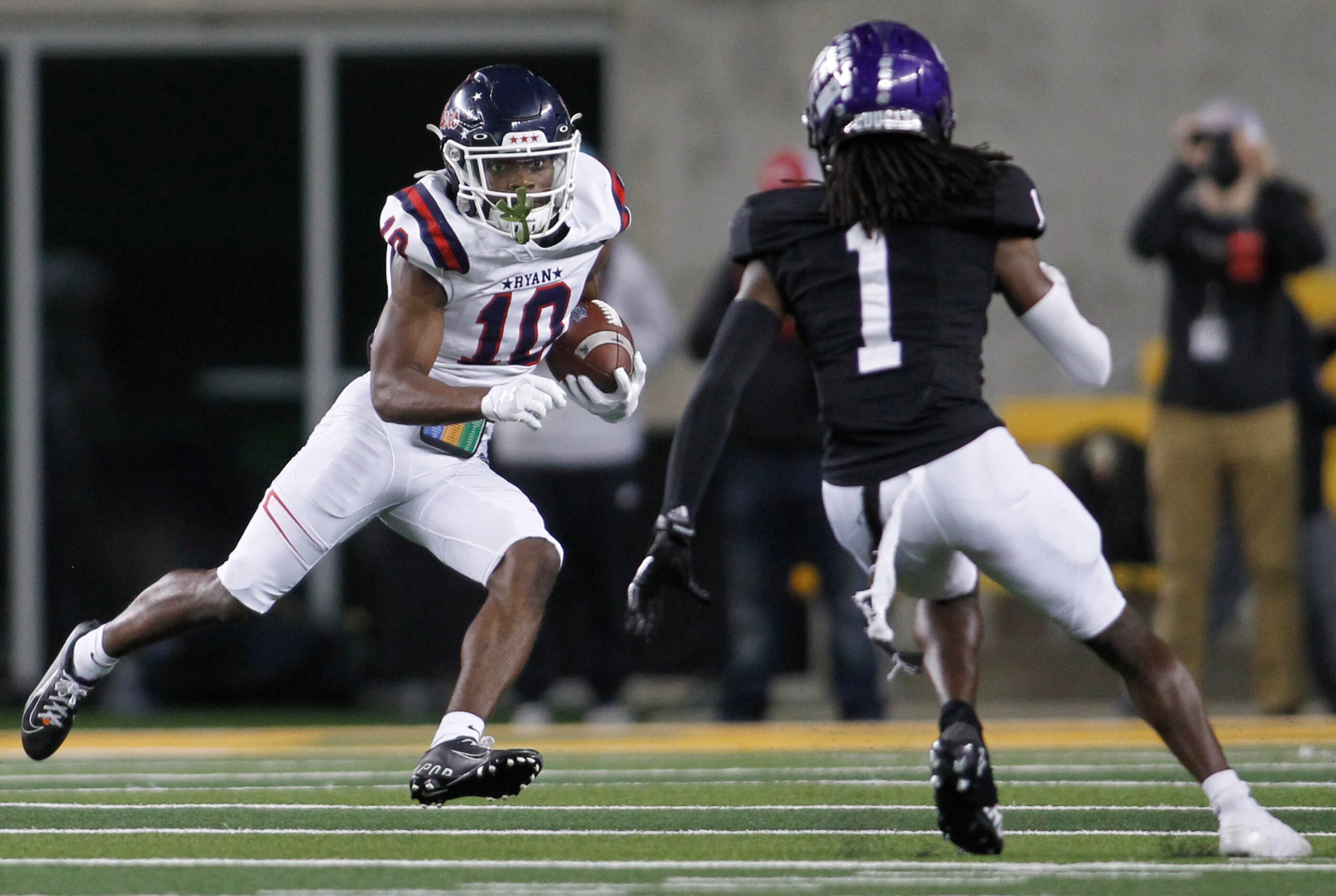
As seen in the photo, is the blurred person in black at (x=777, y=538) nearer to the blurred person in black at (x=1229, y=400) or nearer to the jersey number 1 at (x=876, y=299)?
the blurred person in black at (x=1229, y=400)

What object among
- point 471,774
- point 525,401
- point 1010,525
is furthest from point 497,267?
point 1010,525

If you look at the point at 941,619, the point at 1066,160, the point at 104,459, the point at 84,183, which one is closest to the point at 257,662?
the point at 104,459

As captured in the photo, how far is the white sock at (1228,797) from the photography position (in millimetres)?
3771

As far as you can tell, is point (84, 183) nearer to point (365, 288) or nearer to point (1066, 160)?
point (365, 288)

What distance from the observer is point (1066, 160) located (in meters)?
9.00

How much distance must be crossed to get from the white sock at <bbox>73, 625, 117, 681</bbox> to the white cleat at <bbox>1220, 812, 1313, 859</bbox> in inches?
97.2

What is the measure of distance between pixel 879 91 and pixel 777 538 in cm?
328

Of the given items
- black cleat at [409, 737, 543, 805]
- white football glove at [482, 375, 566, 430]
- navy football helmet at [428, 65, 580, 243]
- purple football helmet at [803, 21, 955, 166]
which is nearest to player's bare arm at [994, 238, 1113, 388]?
purple football helmet at [803, 21, 955, 166]

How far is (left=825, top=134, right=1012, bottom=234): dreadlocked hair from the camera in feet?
12.6

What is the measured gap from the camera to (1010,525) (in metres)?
3.76

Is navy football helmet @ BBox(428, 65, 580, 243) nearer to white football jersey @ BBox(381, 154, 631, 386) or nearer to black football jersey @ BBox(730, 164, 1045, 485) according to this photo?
white football jersey @ BBox(381, 154, 631, 386)

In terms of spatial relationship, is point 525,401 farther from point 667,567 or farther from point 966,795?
point 966,795

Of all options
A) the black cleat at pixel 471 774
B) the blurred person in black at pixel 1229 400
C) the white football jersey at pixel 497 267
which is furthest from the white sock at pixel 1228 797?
the blurred person in black at pixel 1229 400

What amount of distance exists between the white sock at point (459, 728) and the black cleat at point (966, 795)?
0.94 m
